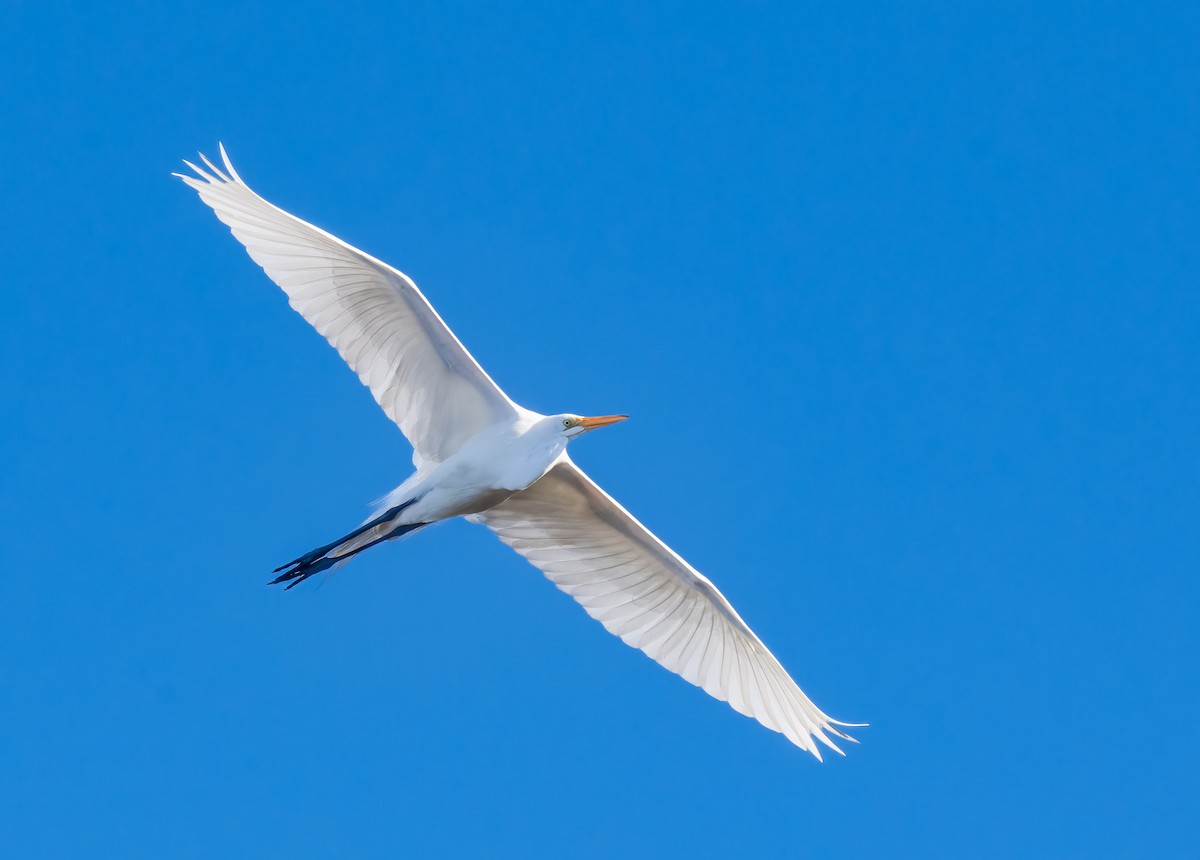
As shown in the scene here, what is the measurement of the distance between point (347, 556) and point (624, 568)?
218cm

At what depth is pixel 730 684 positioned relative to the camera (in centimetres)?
A: 1237

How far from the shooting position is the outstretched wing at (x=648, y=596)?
40.0ft

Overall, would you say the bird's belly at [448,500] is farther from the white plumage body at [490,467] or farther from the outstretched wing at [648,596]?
the outstretched wing at [648,596]

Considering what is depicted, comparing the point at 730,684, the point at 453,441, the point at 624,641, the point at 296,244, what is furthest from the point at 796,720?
the point at 296,244

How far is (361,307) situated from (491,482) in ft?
5.11

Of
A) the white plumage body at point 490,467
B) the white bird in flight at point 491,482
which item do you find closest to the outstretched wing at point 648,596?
the white bird in flight at point 491,482

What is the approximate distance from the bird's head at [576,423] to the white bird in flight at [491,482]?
1 centimetres

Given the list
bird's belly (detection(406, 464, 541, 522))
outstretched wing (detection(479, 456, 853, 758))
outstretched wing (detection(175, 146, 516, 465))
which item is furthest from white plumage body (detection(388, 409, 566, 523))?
outstretched wing (detection(479, 456, 853, 758))

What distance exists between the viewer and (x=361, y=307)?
11305 millimetres

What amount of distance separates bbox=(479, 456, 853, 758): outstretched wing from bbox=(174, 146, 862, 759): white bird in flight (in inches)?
0.4

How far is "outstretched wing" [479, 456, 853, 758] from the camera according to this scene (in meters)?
12.2

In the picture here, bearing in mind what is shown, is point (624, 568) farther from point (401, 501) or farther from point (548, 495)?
point (401, 501)

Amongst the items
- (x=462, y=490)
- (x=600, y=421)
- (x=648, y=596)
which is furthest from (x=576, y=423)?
(x=648, y=596)

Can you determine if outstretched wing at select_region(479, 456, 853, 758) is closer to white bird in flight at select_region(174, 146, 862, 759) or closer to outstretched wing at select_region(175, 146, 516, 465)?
white bird in flight at select_region(174, 146, 862, 759)
